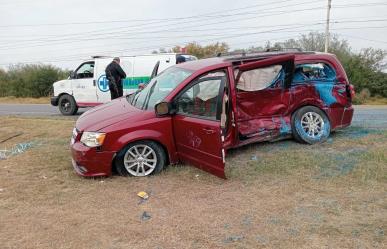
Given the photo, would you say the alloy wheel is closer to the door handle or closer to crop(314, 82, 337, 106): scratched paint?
the door handle

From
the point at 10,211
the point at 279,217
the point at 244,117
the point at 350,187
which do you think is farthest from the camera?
the point at 244,117

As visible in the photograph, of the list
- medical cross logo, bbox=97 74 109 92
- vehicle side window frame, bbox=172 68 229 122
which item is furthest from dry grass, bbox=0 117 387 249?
medical cross logo, bbox=97 74 109 92

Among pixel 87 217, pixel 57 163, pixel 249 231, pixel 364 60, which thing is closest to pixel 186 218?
pixel 249 231

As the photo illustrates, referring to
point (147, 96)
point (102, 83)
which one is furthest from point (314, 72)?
point (102, 83)

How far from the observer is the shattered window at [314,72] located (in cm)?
711

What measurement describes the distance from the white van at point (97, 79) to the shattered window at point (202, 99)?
7109 millimetres

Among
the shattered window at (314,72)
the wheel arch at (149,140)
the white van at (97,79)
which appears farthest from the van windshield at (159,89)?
the white van at (97,79)

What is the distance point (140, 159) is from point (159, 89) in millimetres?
1280

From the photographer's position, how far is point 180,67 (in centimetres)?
697

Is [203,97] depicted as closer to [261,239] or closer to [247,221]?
[247,221]

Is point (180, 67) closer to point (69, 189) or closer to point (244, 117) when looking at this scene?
point (244, 117)

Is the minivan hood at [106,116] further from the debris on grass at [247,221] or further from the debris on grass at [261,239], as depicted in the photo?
the debris on grass at [261,239]

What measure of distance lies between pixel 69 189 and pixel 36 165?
5.04 ft

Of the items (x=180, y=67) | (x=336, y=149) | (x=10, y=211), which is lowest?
(x=10, y=211)
